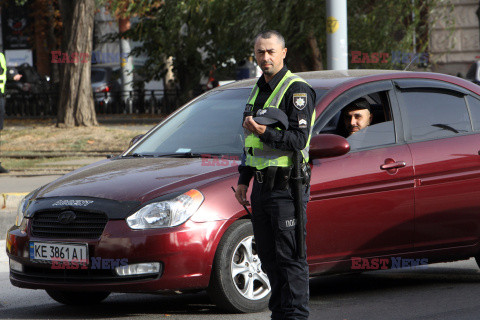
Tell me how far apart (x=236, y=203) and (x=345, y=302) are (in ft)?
3.76

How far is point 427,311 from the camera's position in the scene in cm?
618

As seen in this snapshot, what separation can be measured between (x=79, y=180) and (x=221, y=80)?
81.1 feet

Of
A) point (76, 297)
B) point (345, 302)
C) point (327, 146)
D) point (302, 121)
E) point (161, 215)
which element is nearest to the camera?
point (302, 121)

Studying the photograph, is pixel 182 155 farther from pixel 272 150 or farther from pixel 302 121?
pixel 302 121

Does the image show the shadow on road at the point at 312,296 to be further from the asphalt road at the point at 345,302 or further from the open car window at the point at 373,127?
the open car window at the point at 373,127

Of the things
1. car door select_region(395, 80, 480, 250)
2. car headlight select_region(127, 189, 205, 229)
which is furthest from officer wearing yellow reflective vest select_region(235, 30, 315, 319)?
car door select_region(395, 80, 480, 250)

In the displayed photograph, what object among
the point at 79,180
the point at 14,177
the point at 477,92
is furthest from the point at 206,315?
the point at 14,177

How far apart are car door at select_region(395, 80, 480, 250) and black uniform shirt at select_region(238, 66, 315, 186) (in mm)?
1992

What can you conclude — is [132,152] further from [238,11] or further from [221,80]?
[221,80]

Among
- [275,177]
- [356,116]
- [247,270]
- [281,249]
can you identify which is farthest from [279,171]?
[356,116]

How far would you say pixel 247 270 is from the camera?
6098mm

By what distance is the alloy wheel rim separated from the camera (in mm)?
6066

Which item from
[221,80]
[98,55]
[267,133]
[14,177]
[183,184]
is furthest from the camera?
[98,55]

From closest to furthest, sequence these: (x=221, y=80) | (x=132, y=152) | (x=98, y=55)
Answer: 1. (x=132, y=152)
2. (x=221, y=80)
3. (x=98, y=55)
